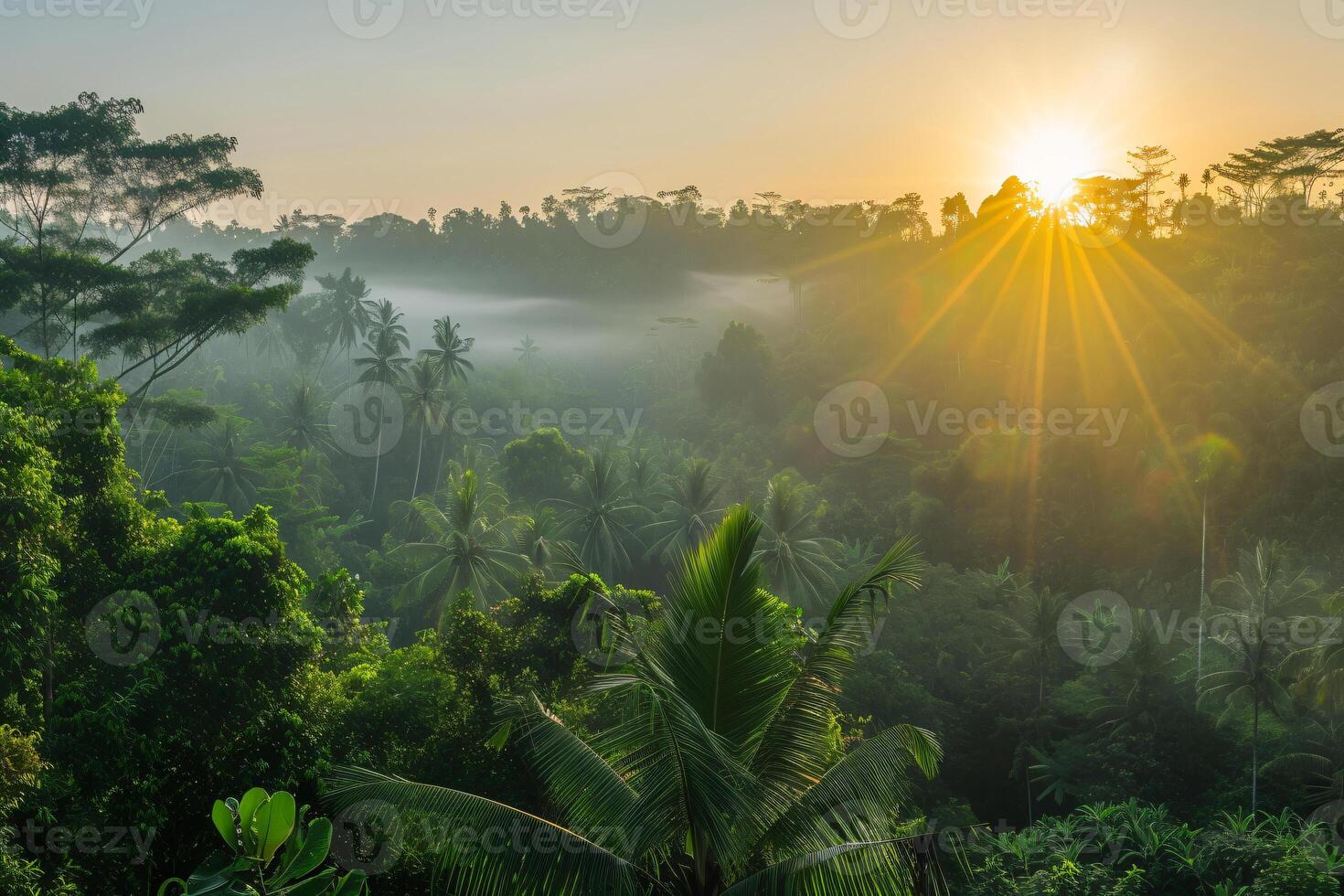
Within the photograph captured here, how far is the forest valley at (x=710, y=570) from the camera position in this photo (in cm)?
922

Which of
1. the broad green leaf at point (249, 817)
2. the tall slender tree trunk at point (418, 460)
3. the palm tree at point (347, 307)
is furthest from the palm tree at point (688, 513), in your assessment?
the palm tree at point (347, 307)

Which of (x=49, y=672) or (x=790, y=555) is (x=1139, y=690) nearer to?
(x=790, y=555)

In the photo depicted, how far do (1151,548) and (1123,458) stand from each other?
678 centimetres

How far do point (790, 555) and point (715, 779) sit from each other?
34.7 m

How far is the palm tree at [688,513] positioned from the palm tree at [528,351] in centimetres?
5027

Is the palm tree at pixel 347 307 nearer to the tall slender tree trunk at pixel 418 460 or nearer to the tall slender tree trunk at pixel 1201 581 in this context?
the tall slender tree trunk at pixel 418 460

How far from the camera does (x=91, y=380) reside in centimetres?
1797

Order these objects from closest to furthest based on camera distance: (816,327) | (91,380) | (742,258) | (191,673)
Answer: (191,673) < (91,380) < (816,327) < (742,258)

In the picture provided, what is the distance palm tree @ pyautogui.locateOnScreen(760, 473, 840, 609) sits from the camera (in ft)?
138

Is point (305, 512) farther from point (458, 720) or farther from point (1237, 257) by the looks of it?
point (1237, 257)

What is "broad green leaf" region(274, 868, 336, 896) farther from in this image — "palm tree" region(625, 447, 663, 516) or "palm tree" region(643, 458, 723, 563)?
"palm tree" region(625, 447, 663, 516)

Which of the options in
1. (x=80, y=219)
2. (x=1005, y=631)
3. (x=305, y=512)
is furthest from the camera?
(x=305, y=512)

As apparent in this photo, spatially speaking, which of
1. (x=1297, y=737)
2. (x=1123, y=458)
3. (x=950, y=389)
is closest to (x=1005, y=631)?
(x=1297, y=737)

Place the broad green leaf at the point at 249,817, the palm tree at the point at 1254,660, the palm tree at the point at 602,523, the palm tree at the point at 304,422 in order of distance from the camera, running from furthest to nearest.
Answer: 1. the palm tree at the point at 304,422
2. the palm tree at the point at 602,523
3. the palm tree at the point at 1254,660
4. the broad green leaf at the point at 249,817
